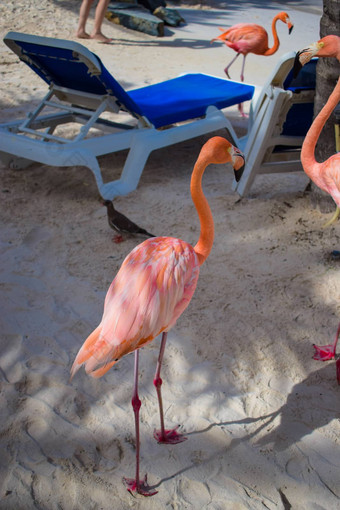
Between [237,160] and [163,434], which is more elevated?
[237,160]

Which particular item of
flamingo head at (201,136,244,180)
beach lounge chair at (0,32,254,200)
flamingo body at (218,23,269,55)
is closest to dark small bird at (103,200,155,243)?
beach lounge chair at (0,32,254,200)

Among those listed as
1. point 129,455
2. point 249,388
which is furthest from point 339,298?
point 129,455

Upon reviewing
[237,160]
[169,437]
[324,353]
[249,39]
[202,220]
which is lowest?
[324,353]

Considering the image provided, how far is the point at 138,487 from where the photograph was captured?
2.37 metres

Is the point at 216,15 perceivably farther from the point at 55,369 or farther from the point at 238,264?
the point at 55,369

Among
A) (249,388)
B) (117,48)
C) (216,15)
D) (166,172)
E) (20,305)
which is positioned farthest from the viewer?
(216,15)

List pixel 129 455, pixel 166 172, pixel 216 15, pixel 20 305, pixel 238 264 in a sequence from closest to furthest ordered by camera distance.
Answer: pixel 129 455 → pixel 20 305 → pixel 238 264 → pixel 166 172 → pixel 216 15

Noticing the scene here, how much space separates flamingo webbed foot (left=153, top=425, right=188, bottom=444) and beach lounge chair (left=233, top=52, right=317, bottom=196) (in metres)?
2.63

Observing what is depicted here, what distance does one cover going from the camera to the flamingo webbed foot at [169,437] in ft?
8.61

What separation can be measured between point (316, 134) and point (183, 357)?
1.76 m

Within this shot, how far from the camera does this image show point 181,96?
5.78 meters

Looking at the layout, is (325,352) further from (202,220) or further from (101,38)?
(101,38)

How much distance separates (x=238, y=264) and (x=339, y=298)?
2.64 ft

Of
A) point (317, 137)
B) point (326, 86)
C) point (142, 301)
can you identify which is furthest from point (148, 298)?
point (326, 86)
